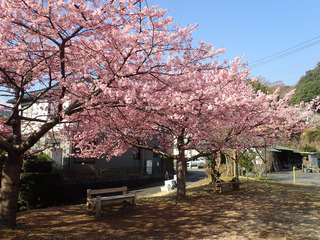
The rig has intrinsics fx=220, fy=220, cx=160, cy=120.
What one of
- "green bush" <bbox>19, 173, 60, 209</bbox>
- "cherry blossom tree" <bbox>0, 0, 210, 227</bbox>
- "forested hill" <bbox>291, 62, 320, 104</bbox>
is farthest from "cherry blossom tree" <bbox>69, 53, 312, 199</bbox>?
"forested hill" <bbox>291, 62, 320, 104</bbox>

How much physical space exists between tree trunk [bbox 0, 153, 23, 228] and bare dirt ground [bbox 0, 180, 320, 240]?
392 millimetres

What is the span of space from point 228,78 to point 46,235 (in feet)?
22.4

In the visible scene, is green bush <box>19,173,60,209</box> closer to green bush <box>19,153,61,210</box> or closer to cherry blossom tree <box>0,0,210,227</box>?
green bush <box>19,153,61,210</box>

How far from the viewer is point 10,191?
5.98 m

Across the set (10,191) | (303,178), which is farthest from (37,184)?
(303,178)

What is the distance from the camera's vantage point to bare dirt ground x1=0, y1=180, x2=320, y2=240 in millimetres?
5492

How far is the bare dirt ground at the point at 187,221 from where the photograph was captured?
5.49 meters

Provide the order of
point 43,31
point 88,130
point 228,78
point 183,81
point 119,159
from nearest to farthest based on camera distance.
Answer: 1. point 43,31
2. point 183,81
3. point 228,78
4. point 88,130
5. point 119,159

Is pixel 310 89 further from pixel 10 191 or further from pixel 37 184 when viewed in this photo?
pixel 10 191

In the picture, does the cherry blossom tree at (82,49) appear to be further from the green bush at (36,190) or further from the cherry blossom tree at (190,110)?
the green bush at (36,190)

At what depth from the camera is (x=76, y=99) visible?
20.0 ft

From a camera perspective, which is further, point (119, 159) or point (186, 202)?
point (119, 159)

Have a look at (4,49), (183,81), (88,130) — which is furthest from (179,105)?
(88,130)

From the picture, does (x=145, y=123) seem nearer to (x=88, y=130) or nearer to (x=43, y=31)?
(x=88, y=130)
